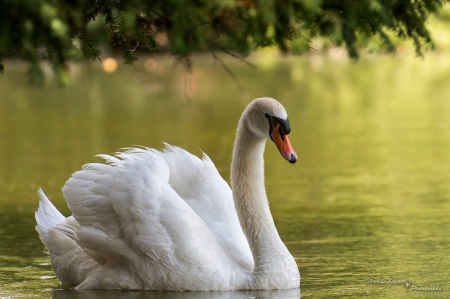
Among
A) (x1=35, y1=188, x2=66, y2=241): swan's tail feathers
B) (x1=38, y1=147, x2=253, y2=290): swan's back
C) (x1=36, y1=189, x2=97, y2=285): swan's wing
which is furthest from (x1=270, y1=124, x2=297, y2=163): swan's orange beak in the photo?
(x1=35, y1=188, x2=66, y2=241): swan's tail feathers

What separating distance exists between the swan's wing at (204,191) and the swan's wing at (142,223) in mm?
337

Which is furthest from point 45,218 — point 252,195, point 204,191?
point 252,195

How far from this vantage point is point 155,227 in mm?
6922

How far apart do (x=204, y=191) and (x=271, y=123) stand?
3.53 feet

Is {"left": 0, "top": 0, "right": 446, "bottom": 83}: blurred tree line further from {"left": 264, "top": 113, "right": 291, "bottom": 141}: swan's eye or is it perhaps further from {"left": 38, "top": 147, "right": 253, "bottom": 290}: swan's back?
{"left": 38, "top": 147, "right": 253, "bottom": 290}: swan's back

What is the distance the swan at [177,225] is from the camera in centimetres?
690

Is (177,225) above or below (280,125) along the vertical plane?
below

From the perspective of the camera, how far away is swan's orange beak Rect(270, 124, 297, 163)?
6736 mm

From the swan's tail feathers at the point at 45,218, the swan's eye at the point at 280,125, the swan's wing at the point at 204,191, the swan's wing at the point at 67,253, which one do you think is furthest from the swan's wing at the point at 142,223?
the swan's eye at the point at 280,125

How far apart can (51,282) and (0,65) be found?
9.50 ft

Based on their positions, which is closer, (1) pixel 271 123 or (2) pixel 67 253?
(1) pixel 271 123

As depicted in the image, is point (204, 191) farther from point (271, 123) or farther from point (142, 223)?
point (271, 123)

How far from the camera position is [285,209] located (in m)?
10.5

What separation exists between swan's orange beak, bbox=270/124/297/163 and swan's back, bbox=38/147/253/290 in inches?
33.4
